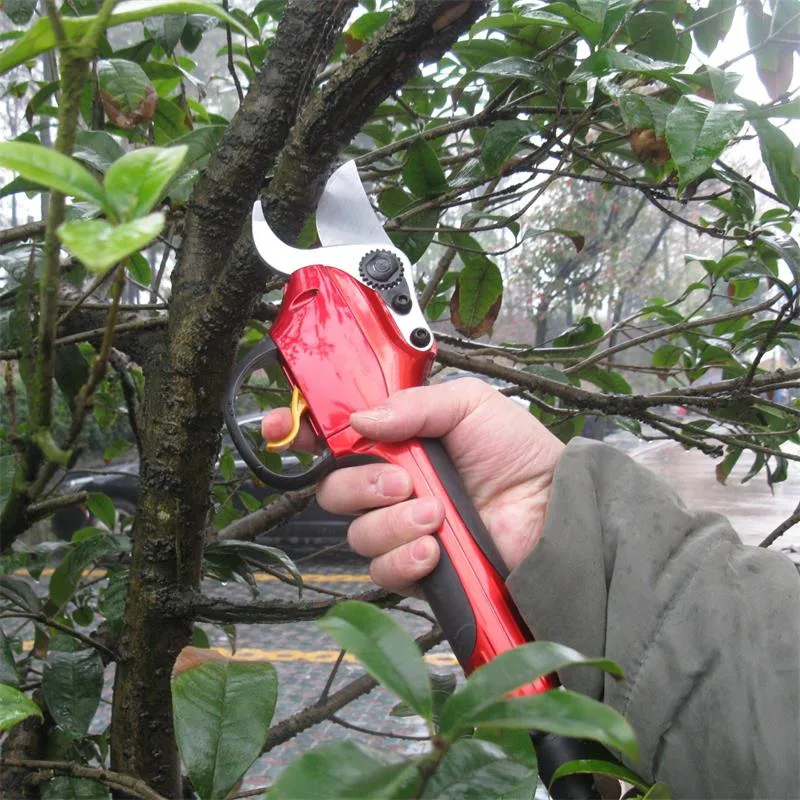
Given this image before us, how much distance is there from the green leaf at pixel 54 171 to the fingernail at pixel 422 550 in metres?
0.53

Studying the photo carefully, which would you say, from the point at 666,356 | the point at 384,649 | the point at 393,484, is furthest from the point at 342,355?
the point at 666,356

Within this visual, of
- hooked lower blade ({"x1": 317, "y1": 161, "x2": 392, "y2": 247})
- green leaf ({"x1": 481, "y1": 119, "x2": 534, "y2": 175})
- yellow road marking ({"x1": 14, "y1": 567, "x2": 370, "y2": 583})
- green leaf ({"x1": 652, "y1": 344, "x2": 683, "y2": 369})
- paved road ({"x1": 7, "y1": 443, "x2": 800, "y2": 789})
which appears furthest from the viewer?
yellow road marking ({"x1": 14, "y1": 567, "x2": 370, "y2": 583})

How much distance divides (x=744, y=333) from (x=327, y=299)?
2.73 feet

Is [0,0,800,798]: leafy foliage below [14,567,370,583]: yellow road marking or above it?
above

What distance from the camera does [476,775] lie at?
1.31ft

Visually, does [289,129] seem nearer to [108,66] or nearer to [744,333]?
[108,66]

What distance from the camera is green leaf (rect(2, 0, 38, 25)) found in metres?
0.98

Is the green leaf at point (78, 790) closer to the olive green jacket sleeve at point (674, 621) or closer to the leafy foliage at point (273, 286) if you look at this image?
the leafy foliage at point (273, 286)

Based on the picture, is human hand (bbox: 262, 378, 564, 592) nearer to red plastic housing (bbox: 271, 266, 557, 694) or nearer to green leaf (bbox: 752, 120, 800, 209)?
red plastic housing (bbox: 271, 266, 557, 694)

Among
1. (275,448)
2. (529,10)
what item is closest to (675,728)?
(275,448)

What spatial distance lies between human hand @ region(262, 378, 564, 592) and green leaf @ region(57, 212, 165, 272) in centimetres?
49

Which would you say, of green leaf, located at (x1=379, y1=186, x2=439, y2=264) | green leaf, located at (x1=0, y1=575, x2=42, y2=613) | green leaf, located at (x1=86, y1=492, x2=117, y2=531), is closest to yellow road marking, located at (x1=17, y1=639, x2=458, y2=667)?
green leaf, located at (x1=86, y1=492, x2=117, y2=531)

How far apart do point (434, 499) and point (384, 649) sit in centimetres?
44

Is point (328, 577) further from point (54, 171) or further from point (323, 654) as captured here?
point (54, 171)
